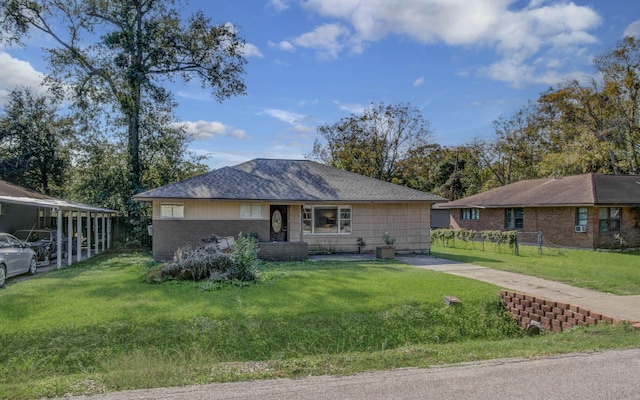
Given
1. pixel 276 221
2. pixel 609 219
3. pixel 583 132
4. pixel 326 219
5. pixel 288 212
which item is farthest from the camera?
pixel 583 132

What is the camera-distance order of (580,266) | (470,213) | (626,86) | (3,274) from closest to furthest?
(3,274), (580,266), (626,86), (470,213)

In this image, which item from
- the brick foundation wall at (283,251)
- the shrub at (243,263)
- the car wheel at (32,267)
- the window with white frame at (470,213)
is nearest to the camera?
the shrub at (243,263)

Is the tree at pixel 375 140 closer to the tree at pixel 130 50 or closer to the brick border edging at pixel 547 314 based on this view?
the tree at pixel 130 50

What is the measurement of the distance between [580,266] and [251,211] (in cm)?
1202

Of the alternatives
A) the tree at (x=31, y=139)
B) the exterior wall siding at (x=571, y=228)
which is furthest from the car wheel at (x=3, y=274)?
the exterior wall siding at (x=571, y=228)

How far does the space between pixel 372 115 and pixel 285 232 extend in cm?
2142

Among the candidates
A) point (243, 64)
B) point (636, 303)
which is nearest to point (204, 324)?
point (636, 303)

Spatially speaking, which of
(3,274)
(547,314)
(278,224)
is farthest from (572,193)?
(3,274)

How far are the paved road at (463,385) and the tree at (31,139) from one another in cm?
2707

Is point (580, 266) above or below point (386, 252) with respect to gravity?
below

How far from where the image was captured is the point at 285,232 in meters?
17.1

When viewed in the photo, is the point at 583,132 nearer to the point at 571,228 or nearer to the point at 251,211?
the point at 571,228

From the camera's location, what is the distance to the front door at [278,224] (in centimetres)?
1697

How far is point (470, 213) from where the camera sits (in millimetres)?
30172
